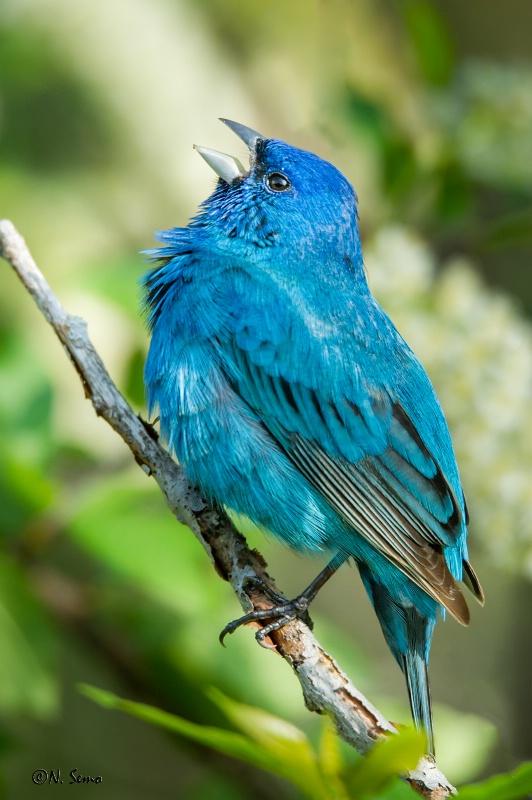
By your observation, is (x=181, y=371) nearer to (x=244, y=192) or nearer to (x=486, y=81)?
(x=244, y=192)

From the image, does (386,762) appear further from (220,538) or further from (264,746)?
(220,538)

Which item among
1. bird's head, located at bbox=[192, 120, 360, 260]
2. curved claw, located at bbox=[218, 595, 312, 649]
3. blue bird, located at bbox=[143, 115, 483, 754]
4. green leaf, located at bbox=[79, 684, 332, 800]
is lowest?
green leaf, located at bbox=[79, 684, 332, 800]

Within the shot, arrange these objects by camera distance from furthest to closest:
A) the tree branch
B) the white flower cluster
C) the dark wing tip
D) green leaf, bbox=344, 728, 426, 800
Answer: the white flower cluster
the dark wing tip
the tree branch
green leaf, bbox=344, 728, 426, 800

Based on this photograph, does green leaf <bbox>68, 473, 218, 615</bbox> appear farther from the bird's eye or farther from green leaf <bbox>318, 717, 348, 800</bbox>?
green leaf <bbox>318, 717, 348, 800</bbox>

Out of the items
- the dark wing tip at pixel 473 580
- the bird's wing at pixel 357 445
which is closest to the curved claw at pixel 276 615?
the bird's wing at pixel 357 445

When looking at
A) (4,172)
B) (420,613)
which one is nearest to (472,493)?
(420,613)

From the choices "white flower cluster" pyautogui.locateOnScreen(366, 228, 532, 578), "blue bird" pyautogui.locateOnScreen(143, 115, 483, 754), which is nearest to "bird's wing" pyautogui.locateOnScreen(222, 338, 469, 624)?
"blue bird" pyautogui.locateOnScreen(143, 115, 483, 754)

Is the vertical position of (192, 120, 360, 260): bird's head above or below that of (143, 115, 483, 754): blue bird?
above
